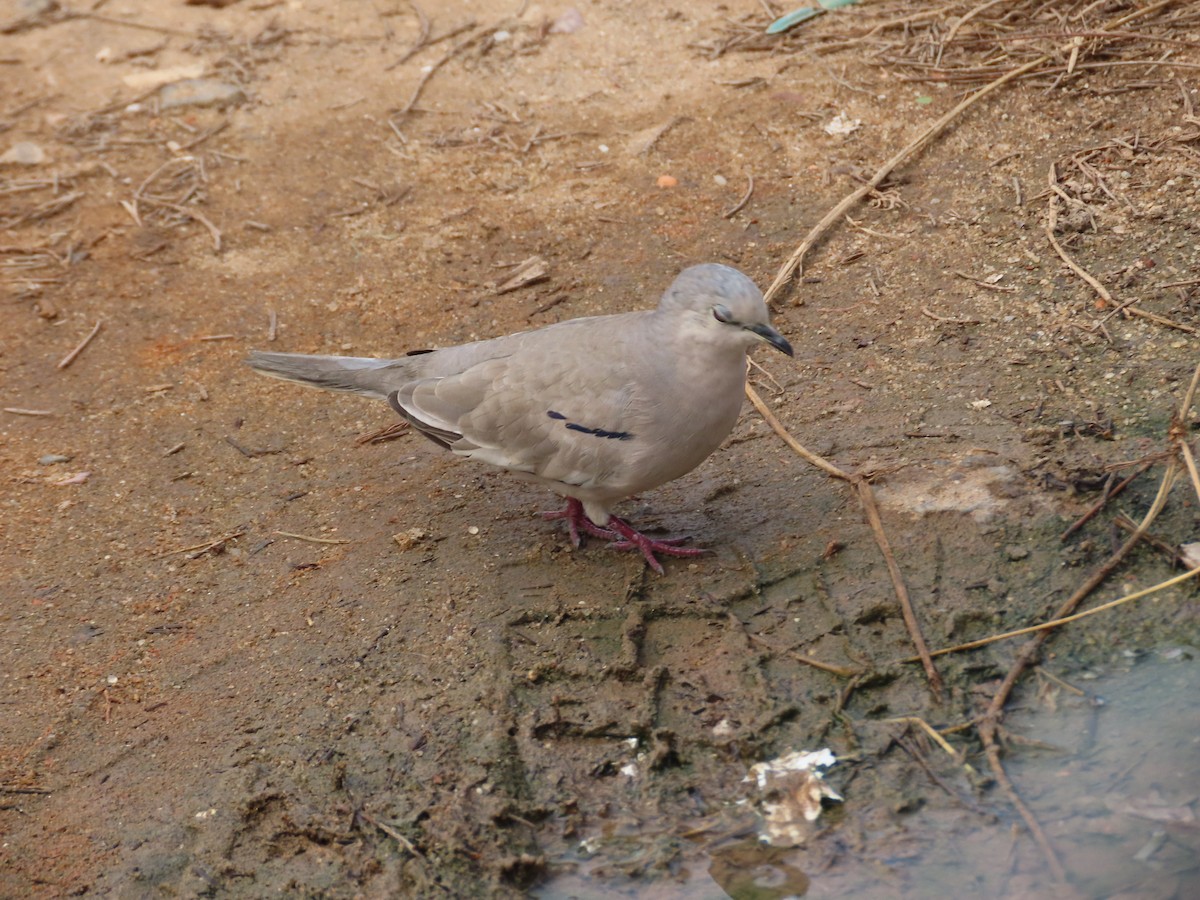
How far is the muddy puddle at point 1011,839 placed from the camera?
2.89 m

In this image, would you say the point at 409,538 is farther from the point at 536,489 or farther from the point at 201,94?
the point at 201,94

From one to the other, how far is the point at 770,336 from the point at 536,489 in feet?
4.78

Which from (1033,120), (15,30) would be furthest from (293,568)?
(15,30)

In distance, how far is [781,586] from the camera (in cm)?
368

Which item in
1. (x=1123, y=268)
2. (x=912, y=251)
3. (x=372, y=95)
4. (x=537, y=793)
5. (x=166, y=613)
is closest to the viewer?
(x=537, y=793)

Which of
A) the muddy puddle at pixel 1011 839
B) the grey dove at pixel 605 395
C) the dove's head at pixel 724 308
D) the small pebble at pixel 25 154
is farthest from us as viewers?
the small pebble at pixel 25 154

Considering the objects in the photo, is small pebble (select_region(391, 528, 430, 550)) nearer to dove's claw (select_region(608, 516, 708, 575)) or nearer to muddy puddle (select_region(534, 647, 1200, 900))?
dove's claw (select_region(608, 516, 708, 575))

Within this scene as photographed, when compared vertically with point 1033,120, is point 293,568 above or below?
below

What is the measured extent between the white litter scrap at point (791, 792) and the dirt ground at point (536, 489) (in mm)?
42

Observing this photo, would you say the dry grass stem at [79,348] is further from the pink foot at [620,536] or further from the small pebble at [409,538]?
the pink foot at [620,536]

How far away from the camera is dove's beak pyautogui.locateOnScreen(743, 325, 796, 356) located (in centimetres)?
340

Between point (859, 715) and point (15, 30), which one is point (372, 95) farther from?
point (859, 715)

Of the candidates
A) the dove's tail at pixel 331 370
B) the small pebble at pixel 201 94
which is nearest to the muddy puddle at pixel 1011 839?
the dove's tail at pixel 331 370

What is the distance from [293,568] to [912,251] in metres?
2.98
